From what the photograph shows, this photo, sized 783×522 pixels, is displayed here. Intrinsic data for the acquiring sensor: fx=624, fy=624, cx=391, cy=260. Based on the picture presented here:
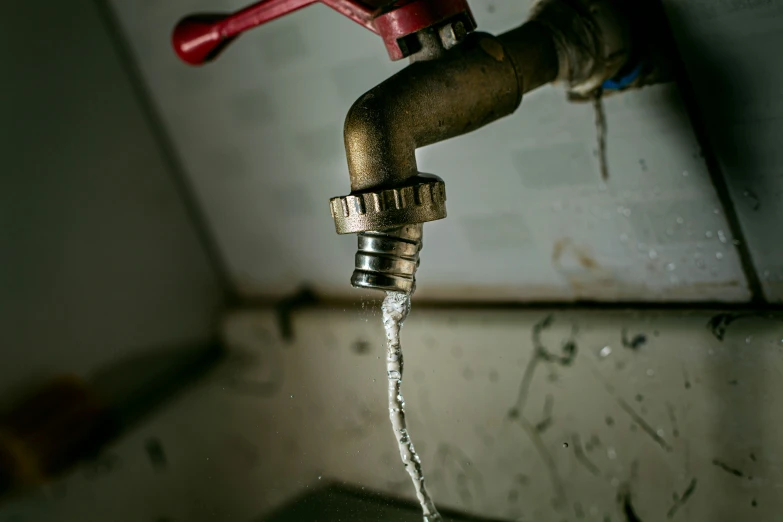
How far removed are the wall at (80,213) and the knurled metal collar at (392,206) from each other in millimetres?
660

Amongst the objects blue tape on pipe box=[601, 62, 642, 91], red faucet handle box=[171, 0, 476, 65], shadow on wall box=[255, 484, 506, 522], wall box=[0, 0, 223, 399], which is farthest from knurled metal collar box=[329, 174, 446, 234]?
wall box=[0, 0, 223, 399]

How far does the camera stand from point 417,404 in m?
0.82

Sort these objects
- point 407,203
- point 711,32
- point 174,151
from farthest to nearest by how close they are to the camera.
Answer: point 174,151, point 711,32, point 407,203

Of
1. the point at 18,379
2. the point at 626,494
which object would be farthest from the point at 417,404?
the point at 18,379

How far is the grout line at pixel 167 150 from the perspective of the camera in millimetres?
948

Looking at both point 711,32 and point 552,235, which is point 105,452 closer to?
point 552,235

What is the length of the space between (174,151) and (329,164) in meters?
0.33

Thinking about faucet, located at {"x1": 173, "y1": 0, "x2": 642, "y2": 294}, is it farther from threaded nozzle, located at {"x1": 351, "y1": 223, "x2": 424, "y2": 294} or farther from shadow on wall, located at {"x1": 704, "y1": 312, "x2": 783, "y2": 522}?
shadow on wall, located at {"x1": 704, "y1": 312, "x2": 783, "y2": 522}

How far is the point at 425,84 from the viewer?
0.44m

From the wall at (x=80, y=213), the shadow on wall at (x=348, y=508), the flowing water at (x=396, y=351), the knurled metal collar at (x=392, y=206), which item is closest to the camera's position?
the knurled metal collar at (x=392, y=206)

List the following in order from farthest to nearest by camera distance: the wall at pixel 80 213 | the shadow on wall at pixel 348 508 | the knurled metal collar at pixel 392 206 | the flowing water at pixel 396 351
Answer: the wall at pixel 80 213
the shadow on wall at pixel 348 508
the flowing water at pixel 396 351
the knurled metal collar at pixel 392 206

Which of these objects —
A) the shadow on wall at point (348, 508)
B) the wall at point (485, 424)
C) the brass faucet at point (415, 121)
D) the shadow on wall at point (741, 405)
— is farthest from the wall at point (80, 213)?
the shadow on wall at point (741, 405)

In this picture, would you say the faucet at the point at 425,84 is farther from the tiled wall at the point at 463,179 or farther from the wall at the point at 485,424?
the wall at the point at 485,424

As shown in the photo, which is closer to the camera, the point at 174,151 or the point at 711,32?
the point at 711,32
